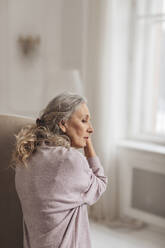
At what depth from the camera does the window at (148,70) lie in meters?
2.95

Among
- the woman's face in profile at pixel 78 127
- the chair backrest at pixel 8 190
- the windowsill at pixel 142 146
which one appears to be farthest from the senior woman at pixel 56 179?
the windowsill at pixel 142 146

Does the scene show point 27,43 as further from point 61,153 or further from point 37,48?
point 61,153

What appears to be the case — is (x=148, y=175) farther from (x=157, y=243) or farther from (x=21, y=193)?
(x=21, y=193)

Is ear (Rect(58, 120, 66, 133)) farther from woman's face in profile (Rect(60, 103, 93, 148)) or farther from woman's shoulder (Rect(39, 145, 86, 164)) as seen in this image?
woman's shoulder (Rect(39, 145, 86, 164))

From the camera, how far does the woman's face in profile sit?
1.35m

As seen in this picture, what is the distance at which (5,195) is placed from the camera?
1.46m

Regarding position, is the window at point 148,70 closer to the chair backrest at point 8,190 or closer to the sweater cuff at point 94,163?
the sweater cuff at point 94,163

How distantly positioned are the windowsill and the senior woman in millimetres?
1481

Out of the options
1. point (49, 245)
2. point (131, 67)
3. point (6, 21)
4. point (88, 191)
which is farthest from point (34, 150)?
point (6, 21)

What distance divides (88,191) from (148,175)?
1.75m

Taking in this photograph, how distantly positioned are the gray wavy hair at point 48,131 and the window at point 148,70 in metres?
1.78

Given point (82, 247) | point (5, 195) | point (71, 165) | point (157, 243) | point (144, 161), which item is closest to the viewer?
point (71, 165)

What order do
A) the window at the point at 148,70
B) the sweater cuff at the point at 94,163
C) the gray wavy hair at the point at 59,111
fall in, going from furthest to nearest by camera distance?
the window at the point at 148,70
the sweater cuff at the point at 94,163
the gray wavy hair at the point at 59,111

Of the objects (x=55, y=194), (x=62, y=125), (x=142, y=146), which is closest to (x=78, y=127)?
(x=62, y=125)
